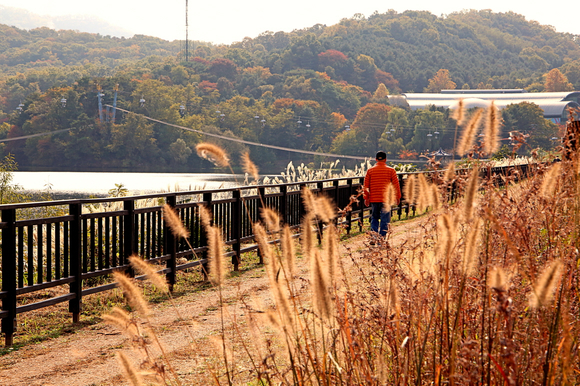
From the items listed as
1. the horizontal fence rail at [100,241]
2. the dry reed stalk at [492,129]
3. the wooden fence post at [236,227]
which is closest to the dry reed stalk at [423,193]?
the horizontal fence rail at [100,241]

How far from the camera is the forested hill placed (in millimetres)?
91438

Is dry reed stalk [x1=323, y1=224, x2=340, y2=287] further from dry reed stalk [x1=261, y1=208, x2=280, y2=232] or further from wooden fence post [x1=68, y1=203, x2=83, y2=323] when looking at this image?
wooden fence post [x1=68, y1=203, x2=83, y2=323]

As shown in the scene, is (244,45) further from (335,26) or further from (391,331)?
(391,331)

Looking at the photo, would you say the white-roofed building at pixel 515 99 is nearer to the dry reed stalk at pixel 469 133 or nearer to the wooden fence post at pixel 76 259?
the wooden fence post at pixel 76 259

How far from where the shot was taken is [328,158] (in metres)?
96.3

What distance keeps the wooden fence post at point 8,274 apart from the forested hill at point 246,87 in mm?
74899

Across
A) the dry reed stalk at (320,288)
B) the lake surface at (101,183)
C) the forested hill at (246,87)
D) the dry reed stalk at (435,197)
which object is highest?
the forested hill at (246,87)

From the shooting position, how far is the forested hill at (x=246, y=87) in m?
91.4

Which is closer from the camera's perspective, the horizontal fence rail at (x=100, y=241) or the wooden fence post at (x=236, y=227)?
the horizontal fence rail at (x=100, y=241)

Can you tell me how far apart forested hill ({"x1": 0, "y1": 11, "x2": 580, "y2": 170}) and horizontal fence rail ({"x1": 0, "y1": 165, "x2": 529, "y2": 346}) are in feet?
232

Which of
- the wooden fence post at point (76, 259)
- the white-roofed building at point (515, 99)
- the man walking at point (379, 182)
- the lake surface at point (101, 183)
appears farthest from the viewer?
the white-roofed building at point (515, 99)

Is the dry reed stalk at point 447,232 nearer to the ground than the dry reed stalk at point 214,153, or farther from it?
nearer to the ground

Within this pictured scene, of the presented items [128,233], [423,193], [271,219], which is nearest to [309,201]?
[271,219]

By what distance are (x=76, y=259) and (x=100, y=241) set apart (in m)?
0.42
